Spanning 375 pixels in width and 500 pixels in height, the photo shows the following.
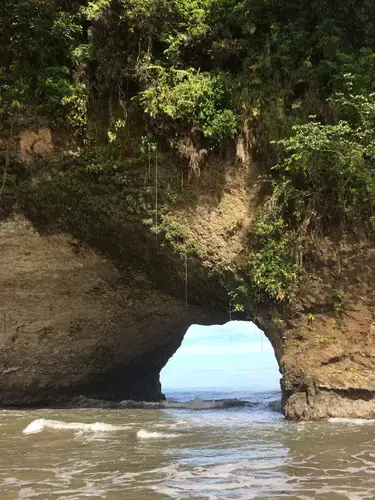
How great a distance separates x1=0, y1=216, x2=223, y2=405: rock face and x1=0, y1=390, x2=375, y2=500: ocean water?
3221 mm

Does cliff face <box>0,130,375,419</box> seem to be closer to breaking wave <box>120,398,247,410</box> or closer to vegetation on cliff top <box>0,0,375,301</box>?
vegetation on cliff top <box>0,0,375,301</box>

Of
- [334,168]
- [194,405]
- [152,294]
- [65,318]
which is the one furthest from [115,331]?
[334,168]

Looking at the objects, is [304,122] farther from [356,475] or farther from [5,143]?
[356,475]

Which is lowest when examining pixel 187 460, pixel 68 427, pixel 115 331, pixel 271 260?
pixel 68 427

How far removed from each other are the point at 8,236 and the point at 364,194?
259 inches

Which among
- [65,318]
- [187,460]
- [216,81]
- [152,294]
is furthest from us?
[65,318]

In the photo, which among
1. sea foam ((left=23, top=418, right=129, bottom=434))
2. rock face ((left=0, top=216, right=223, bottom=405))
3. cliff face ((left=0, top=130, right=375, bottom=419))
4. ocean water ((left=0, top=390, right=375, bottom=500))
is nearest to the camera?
ocean water ((left=0, top=390, right=375, bottom=500))

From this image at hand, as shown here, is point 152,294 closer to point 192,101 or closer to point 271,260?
point 271,260

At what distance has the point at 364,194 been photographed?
328 inches

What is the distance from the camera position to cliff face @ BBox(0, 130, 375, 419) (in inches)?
320

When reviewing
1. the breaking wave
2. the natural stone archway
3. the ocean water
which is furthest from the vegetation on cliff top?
the breaking wave

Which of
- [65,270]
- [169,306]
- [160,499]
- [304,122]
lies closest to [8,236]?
[65,270]

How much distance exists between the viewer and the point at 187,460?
4.97m

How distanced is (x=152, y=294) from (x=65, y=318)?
2.00 meters
